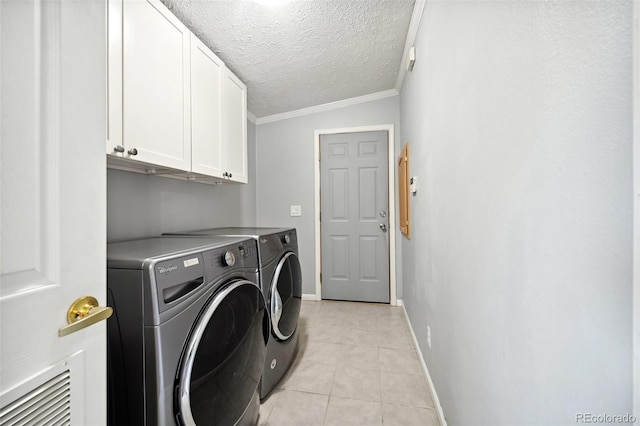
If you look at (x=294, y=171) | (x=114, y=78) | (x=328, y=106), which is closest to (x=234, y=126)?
(x=114, y=78)

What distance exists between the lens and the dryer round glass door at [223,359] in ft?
2.76

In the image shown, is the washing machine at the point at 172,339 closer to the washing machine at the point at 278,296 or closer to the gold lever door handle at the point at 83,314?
the gold lever door handle at the point at 83,314

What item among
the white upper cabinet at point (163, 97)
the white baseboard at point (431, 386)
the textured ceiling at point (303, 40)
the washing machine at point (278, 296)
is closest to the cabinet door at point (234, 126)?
the white upper cabinet at point (163, 97)

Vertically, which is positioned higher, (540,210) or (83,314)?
(540,210)

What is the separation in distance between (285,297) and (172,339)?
2.85ft

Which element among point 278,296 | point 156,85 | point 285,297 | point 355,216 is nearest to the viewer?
point 156,85

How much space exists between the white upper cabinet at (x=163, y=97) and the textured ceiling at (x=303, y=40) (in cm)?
16

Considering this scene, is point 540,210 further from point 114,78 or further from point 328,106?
point 328,106

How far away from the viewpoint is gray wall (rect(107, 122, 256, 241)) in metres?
1.47

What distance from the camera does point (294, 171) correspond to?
10.7ft

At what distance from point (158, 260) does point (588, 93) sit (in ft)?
3.48

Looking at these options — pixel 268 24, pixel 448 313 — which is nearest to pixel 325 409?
pixel 448 313

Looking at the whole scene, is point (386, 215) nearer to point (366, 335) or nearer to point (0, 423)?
point (366, 335)
